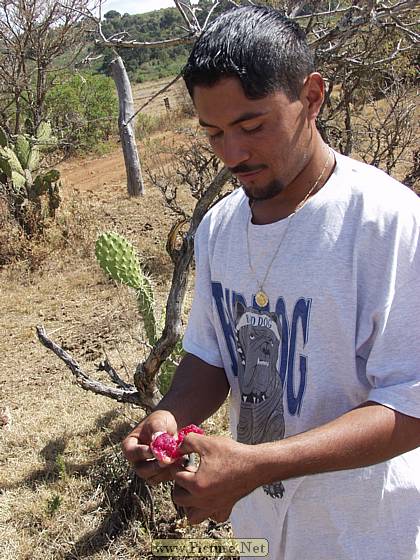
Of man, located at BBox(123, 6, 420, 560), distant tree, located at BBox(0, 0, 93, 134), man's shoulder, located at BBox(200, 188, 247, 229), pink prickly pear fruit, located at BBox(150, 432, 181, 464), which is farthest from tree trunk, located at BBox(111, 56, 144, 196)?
pink prickly pear fruit, located at BBox(150, 432, 181, 464)

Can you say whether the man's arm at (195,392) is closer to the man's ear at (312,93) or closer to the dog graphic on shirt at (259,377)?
the dog graphic on shirt at (259,377)

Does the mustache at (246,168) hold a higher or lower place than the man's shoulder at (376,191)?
higher

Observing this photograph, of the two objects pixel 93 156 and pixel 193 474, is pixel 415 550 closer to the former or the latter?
pixel 193 474

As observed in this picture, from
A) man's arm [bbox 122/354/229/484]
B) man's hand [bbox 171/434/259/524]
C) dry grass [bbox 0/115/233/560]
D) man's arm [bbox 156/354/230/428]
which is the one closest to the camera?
man's hand [bbox 171/434/259/524]

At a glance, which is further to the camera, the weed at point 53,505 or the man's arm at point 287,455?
the weed at point 53,505

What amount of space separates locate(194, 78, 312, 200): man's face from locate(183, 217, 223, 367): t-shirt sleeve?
233mm

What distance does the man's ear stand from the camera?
1.04m

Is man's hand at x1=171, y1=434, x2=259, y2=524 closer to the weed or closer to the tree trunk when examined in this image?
the weed

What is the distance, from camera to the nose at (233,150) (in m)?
1.05

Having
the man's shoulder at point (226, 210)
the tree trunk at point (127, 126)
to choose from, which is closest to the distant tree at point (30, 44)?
the tree trunk at point (127, 126)

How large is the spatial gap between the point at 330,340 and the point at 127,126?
755 centimetres

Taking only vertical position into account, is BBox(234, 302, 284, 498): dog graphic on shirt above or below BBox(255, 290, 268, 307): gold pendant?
below

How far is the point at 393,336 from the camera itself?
0.96m

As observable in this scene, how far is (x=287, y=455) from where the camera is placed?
910 mm
